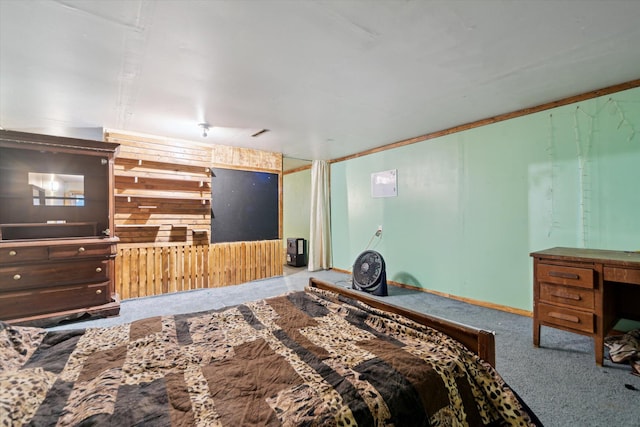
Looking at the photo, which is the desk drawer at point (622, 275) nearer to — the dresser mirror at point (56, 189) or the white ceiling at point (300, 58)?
the white ceiling at point (300, 58)

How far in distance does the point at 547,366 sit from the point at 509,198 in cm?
191

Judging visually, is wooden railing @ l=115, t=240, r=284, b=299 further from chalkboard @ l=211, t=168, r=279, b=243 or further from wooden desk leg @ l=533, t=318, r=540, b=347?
wooden desk leg @ l=533, t=318, r=540, b=347

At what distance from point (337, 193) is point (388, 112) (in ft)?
8.97

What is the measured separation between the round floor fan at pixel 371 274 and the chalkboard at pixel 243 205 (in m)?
1.83

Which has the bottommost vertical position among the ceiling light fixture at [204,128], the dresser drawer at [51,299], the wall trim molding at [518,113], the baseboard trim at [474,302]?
the baseboard trim at [474,302]

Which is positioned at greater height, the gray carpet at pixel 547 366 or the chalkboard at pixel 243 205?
the chalkboard at pixel 243 205

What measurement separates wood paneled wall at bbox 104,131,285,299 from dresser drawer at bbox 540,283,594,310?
4.08 metres

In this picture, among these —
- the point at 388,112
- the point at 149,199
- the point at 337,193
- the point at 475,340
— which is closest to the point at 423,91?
the point at 388,112

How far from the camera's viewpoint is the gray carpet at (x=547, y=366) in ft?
5.36

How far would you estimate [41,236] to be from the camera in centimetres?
309

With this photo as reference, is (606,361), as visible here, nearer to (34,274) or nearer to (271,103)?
(271,103)

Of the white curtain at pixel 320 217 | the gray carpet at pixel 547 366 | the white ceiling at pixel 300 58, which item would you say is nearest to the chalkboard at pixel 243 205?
the white curtain at pixel 320 217

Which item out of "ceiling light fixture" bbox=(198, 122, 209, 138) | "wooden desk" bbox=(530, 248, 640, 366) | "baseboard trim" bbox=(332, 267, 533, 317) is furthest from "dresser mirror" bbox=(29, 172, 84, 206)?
"wooden desk" bbox=(530, 248, 640, 366)

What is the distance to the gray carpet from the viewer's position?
5.36 ft
